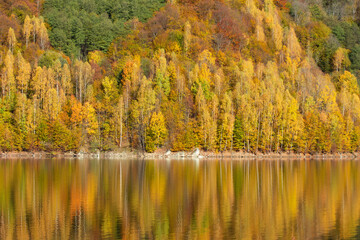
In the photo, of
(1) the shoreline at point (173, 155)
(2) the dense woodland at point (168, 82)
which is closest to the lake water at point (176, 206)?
(1) the shoreline at point (173, 155)

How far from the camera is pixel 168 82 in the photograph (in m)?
109

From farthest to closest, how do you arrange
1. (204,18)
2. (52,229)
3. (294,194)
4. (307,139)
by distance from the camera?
1. (204,18)
2. (307,139)
3. (294,194)
4. (52,229)

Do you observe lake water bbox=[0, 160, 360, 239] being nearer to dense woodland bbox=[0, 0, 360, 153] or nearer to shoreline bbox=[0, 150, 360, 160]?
shoreline bbox=[0, 150, 360, 160]

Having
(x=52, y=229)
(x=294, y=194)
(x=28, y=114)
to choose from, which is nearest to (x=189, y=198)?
(x=294, y=194)

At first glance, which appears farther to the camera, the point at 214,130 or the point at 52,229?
the point at 214,130

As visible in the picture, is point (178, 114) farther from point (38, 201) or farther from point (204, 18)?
point (38, 201)

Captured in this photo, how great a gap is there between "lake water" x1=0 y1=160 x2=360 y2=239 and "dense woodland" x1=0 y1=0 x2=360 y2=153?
126 feet

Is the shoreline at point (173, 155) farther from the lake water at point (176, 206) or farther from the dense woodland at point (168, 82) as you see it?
the lake water at point (176, 206)

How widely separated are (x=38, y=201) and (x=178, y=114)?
63778 mm

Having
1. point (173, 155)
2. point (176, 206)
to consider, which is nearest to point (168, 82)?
point (173, 155)

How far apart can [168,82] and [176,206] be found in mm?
72088

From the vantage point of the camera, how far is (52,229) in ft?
99.6

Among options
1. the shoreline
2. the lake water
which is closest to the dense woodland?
the shoreline

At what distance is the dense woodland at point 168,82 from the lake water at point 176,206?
126 feet
